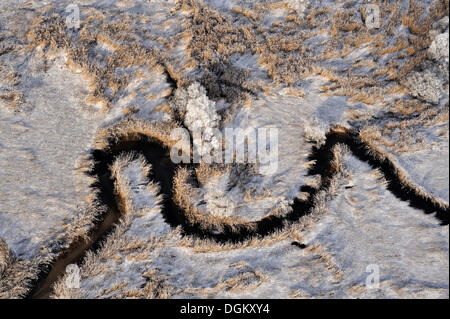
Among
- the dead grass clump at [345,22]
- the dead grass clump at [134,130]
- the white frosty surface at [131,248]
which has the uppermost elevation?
the dead grass clump at [345,22]

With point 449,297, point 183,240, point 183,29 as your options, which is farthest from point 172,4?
point 449,297

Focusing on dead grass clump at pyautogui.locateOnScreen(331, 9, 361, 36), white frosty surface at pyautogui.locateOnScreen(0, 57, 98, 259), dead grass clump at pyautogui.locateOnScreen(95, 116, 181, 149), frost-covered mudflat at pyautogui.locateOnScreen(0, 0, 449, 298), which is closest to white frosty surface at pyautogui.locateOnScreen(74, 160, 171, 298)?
frost-covered mudflat at pyautogui.locateOnScreen(0, 0, 449, 298)

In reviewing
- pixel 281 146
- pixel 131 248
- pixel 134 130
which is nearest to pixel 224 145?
pixel 281 146

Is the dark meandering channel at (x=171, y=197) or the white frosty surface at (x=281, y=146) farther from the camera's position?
the white frosty surface at (x=281, y=146)

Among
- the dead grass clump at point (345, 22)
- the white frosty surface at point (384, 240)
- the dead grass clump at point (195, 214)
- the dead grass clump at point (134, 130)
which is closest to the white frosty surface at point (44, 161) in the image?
the dead grass clump at point (134, 130)

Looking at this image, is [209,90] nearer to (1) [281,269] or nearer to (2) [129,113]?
(2) [129,113]

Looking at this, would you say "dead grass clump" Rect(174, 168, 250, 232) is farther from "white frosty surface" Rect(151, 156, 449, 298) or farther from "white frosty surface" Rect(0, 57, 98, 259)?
"white frosty surface" Rect(0, 57, 98, 259)

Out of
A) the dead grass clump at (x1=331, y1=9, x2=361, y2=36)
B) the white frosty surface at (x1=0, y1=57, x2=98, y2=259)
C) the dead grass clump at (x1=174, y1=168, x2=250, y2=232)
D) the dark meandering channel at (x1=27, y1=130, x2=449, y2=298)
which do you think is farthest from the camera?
the dead grass clump at (x1=331, y1=9, x2=361, y2=36)

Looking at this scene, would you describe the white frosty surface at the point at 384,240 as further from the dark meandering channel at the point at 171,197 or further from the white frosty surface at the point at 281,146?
the white frosty surface at the point at 281,146

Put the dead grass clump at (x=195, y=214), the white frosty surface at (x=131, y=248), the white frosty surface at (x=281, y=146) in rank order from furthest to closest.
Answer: the white frosty surface at (x=281, y=146) < the dead grass clump at (x=195, y=214) < the white frosty surface at (x=131, y=248)
